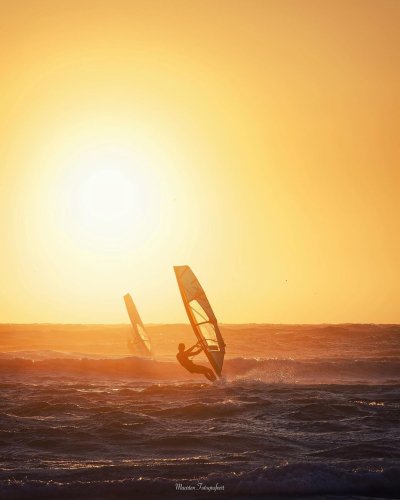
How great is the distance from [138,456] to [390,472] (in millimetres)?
4503

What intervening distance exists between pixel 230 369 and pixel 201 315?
364 inches

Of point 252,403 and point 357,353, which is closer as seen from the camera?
point 252,403

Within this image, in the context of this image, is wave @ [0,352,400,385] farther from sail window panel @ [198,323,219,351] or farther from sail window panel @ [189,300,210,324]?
sail window panel @ [189,300,210,324]

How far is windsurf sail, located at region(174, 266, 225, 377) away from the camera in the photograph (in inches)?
915

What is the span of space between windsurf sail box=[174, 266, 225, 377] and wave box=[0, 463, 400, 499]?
43.5 ft

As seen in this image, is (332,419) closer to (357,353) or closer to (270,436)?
(270,436)

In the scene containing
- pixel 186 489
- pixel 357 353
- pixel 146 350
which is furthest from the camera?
pixel 357 353

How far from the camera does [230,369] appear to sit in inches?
1258

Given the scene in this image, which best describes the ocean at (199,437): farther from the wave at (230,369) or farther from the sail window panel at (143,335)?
the sail window panel at (143,335)

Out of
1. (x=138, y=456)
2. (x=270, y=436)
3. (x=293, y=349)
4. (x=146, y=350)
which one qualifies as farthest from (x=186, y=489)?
(x=293, y=349)

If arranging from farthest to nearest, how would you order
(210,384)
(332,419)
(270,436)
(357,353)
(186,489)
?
(357,353) → (210,384) → (332,419) → (270,436) → (186,489)

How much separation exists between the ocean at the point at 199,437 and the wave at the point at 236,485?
0.02 m

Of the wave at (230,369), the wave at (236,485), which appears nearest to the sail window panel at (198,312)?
the wave at (230,369)

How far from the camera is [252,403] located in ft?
59.3
